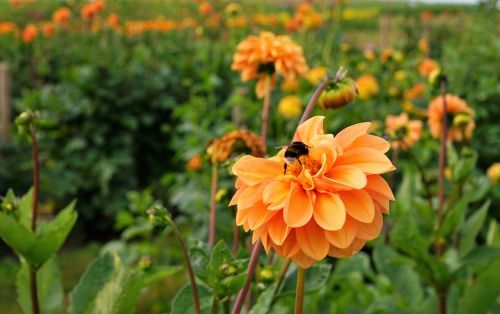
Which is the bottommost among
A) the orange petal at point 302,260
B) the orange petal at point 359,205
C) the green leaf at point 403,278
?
the green leaf at point 403,278

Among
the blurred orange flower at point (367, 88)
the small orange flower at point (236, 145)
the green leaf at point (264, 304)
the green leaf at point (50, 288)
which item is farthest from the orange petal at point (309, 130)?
the blurred orange flower at point (367, 88)

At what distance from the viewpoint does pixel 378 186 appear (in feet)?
2.57

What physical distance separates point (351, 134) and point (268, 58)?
2.75 feet

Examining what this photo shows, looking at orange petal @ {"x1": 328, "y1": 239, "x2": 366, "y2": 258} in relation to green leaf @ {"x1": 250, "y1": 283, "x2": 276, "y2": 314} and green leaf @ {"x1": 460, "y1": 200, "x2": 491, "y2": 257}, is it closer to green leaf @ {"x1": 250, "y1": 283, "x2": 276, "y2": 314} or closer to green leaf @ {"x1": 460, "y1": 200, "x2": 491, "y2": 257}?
green leaf @ {"x1": 250, "y1": 283, "x2": 276, "y2": 314}

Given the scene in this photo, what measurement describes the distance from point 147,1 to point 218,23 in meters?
2.86

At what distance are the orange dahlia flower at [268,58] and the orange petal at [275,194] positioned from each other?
0.84m

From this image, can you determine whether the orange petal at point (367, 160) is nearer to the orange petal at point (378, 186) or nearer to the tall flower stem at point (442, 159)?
the orange petal at point (378, 186)

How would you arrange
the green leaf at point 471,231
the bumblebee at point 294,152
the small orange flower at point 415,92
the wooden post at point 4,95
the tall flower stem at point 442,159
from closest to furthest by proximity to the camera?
the bumblebee at point 294,152
the tall flower stem at point 442,159
the green leaf at point 471,231
the small orange flower at point 415,92
the wooden post at point 4,95

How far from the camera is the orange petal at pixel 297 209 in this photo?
758 millimetres

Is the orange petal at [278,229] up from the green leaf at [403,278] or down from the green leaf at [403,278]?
up

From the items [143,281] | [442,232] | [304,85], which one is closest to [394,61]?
[304,85]

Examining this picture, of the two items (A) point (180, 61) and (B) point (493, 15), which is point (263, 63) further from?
(B) point (493, 15)

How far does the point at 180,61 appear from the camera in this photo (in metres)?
5.05

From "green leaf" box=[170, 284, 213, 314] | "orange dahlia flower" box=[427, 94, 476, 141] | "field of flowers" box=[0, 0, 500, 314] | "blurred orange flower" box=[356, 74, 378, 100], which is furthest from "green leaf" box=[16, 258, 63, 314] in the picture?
"blurred orange flower" box=[356, 74, 378, 100]
